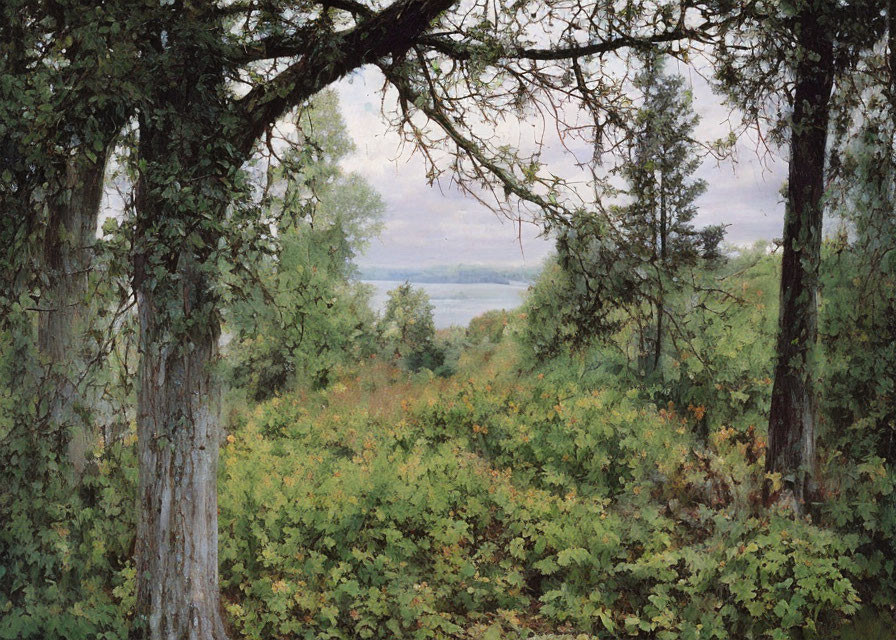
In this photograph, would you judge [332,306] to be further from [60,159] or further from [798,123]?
[798,123]

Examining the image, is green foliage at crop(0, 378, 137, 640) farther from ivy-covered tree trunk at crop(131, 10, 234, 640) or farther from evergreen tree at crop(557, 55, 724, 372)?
evergreen tree at crop(557, 55, 724, 372)

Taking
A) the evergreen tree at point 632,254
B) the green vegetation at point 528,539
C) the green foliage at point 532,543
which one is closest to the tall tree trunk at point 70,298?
the green vegetation at point 528,539

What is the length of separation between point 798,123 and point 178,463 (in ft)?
17.7

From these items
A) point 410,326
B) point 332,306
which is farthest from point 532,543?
point 410,326

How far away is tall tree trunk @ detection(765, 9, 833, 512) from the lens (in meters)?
5.42

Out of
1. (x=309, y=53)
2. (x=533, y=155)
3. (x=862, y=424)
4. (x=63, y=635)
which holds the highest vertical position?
(x=309, y=53)

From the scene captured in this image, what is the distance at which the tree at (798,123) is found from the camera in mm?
4781

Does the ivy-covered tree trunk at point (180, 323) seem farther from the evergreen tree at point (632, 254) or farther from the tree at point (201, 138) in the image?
the evergreen tree at point (632, 254)

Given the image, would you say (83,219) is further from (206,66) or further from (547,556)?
(547,556)

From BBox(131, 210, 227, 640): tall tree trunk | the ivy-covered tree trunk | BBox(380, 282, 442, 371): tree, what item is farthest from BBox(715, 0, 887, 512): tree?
BBox(380, 282, 442, 371): tree

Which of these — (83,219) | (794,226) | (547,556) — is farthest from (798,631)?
(83,219)

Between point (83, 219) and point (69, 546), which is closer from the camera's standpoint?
point (69, 546)

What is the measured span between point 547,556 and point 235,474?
315 cm

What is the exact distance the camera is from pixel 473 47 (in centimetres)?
443
